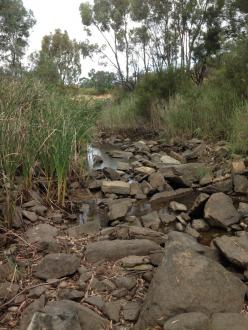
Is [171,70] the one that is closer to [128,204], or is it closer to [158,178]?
[158,178]

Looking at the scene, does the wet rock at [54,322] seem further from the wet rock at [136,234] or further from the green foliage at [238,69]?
the green foliage at [238,69]

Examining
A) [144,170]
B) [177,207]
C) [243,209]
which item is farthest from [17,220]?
[144,170]

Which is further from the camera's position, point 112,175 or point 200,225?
point 112,175

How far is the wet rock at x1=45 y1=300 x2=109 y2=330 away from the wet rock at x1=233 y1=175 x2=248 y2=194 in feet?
9.40

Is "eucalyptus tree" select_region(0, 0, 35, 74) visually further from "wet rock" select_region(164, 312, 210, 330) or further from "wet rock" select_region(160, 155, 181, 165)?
"wet rock" select_region(164, 312, 210, 330)

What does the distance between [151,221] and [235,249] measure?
117 centimetres

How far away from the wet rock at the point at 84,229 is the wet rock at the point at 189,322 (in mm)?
1459

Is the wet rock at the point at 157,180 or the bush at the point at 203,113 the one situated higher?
the bush at the point at 203,113

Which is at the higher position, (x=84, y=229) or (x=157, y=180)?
(x=157, y=180)

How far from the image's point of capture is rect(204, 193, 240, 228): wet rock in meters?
3.52

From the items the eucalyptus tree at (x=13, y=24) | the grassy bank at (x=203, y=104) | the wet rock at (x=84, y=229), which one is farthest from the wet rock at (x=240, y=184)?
the eucalyptus tree at (x=13, y=24)

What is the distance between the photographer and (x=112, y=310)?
215cm

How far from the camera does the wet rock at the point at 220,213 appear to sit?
3.52 m

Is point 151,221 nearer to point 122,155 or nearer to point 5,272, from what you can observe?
point 5,272
